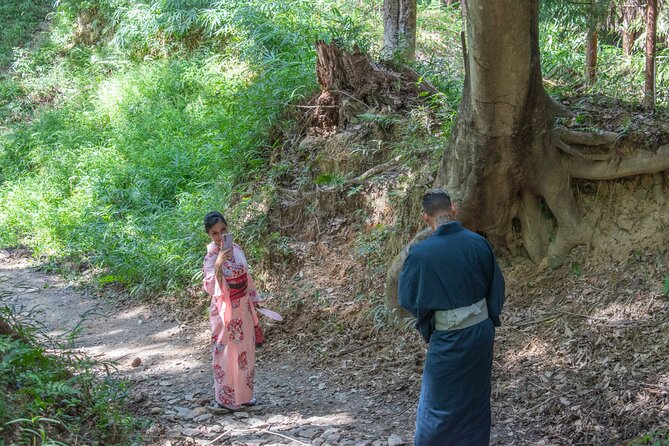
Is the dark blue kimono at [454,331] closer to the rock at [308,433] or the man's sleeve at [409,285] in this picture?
the man's sleeve at [409,285]

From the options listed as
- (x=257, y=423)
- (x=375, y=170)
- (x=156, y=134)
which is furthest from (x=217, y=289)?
(x=156, y=134)

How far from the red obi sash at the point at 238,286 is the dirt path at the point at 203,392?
1.02 m

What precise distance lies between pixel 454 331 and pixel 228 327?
2634mm

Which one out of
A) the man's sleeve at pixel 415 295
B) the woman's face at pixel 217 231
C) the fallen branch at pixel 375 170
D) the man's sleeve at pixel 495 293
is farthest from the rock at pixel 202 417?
the fallen branch at pixel 375 170

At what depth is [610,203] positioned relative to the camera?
660 cm

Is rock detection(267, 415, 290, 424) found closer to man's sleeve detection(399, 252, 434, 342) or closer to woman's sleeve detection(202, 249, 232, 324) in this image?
woman's sleeve detection(202, 249, 232, 324)

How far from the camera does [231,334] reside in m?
6.38

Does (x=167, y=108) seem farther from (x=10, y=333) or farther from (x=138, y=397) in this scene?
(x=10, y=333)

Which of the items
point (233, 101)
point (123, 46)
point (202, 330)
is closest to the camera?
point (202, 330)

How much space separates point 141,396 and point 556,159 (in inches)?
171

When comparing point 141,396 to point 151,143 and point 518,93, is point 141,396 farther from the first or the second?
point 151,143

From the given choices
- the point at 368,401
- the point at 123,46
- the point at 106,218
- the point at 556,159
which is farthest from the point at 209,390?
the point at 123,46

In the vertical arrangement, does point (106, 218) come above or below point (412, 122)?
below

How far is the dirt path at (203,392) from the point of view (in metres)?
5.73
